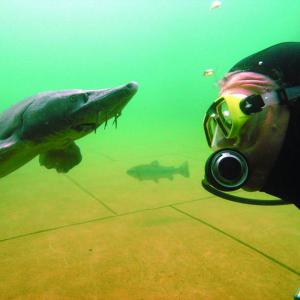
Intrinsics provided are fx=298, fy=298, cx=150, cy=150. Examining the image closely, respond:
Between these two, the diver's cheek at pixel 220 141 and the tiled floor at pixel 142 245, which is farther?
the tiled floor at pixel 142 245

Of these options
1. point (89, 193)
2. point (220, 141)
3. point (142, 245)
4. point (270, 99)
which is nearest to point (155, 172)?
point (89, 193)

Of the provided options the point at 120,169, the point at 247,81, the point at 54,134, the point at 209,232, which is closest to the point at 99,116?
the point at 54,134

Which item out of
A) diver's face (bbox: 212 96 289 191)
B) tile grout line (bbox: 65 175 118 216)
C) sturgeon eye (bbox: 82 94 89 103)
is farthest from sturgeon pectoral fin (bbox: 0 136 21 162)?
tile grout line (bbox: 65 175 118 216)

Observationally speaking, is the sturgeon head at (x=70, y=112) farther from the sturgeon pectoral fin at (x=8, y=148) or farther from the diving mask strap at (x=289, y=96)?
the diving mask strap at (x=289, y=96)

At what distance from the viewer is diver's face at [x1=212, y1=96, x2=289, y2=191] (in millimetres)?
1312

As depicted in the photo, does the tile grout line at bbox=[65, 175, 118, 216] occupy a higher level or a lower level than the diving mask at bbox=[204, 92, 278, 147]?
lower

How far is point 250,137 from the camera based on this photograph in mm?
1386

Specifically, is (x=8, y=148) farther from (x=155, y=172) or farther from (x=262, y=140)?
(x=155, y=172)

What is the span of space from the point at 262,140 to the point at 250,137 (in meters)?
0.06

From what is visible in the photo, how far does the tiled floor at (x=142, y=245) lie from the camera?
99.5 inches

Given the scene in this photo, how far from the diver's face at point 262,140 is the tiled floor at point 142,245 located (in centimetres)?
148

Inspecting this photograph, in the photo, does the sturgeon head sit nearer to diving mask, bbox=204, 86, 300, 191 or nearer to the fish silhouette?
diving mask, bbox=204, 86, 300, 191

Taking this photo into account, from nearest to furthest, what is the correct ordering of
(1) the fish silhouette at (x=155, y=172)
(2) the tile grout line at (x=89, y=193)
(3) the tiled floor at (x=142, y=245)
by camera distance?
1. (3) the tiled floor at (x=142, y=245)
2. (2) the tile grout line at (x=89, y=193)
3. (1) the fish silhouette at (x=155, y=172)

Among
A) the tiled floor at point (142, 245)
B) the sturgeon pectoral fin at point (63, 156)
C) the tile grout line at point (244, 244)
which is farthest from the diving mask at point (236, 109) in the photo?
the tile grout line at point (244, 244)
